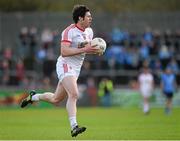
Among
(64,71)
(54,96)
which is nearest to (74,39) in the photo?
(64,71)

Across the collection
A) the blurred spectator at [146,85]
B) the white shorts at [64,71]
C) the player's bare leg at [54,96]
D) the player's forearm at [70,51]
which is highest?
the player's forearm at [70,51]

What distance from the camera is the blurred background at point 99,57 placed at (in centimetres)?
4172

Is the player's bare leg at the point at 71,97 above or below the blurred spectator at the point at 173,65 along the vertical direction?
above

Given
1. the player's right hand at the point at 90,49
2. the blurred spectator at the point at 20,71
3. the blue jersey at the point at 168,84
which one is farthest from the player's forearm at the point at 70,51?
the blurred spectator at the point at 20,71

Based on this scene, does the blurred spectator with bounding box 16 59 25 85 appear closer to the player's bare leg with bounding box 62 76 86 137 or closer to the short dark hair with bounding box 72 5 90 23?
the short dark hair with bounding box 72 5 90 23

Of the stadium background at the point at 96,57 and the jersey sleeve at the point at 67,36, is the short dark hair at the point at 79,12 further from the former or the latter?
the stadium background at the point at 96,57

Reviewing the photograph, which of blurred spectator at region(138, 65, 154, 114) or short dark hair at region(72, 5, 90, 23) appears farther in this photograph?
blurred spectator at region(138, 65, 154, 114)

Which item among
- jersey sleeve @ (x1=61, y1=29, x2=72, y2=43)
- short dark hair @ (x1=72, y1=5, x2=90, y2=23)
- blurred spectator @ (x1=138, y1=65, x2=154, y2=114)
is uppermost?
short dark hair @ (x1=72, y1=5, x2=90, y2=23)

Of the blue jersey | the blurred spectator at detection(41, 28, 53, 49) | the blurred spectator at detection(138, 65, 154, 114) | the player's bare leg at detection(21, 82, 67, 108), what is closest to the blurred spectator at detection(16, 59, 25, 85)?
the blurred spectator at detection(41, 28, 53, 49)

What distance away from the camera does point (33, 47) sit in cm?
4366

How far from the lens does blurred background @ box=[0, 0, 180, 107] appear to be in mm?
41719

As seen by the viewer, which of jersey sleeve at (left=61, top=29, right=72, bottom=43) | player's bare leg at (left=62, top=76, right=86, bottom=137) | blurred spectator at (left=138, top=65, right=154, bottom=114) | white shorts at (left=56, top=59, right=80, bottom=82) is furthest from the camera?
blurred spectator at (left=138, top=65, right=154, bottom=114)

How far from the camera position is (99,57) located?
140 feet

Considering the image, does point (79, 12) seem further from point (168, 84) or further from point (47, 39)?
point (47, 39)
